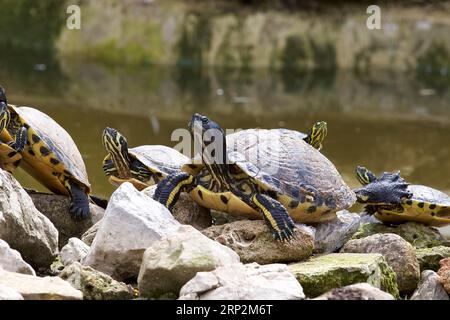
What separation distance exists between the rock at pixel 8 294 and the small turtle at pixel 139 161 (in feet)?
5.71

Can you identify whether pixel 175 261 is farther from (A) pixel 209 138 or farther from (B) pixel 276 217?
(A) pixel 209 138

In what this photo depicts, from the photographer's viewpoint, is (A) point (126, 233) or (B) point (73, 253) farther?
(B) point (73, 253)

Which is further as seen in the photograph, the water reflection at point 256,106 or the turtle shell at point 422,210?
the water reflection at point 256,106

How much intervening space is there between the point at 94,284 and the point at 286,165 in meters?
0.93

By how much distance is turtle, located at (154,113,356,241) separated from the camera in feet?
10.5

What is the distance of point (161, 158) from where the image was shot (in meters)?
4.24

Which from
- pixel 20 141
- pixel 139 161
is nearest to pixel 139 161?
pixel 139 161

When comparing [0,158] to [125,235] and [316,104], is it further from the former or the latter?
[316,104]

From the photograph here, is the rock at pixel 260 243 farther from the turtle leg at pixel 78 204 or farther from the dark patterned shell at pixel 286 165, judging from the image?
the turtle leg at pixel 78 204

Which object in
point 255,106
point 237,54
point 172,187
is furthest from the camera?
point 237,54

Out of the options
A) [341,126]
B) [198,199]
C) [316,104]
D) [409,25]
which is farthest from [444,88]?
[198,199]

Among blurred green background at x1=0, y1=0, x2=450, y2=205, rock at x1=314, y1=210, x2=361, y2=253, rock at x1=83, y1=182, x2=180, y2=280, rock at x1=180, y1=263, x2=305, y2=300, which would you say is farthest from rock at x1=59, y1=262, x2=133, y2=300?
blurred green background at x1=0, y1=0, x2=450, y2=205

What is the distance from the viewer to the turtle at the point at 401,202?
12.9 feet

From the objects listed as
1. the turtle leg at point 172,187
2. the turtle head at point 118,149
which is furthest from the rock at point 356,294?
the turtle head at point 118,149
